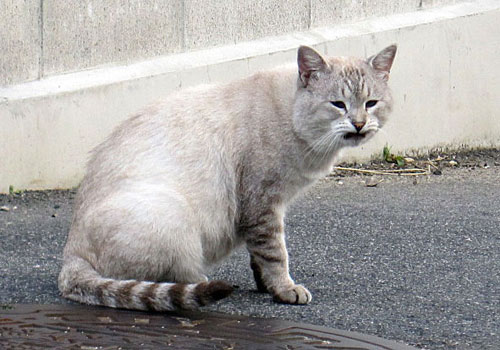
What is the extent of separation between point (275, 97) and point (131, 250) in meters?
1.11

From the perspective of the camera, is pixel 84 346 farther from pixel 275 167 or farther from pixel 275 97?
pixel 275 97

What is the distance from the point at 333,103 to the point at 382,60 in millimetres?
408

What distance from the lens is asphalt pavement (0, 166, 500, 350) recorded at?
4.15 meters

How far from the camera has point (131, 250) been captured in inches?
163

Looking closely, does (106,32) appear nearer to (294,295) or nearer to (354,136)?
(354,136)

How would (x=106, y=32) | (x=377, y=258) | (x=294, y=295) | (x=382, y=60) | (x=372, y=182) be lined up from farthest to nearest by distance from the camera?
(x=372, y=182) → (x=106, y=32) → (x=377, y=258) → (x=382, y=60) → (x=294, y=295)

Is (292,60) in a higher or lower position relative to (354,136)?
higher

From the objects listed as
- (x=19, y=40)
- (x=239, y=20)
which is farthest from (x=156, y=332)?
(x=239, y=20)

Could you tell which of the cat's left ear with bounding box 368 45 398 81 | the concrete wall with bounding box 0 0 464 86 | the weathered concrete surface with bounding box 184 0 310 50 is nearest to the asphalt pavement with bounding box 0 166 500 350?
the concrete wall with bounding box 0 0 464 86

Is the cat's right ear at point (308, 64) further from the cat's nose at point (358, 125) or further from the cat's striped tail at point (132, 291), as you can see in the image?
the cat's striped tail at point (132, 291)

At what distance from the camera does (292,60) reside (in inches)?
276

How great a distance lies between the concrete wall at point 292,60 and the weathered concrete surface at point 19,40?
96 millimetres

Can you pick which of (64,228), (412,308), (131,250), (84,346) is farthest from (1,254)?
(412,308)

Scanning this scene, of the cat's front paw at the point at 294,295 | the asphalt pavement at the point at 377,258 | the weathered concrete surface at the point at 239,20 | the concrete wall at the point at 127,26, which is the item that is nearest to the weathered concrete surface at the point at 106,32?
the concrete wall at the point at 127,26
